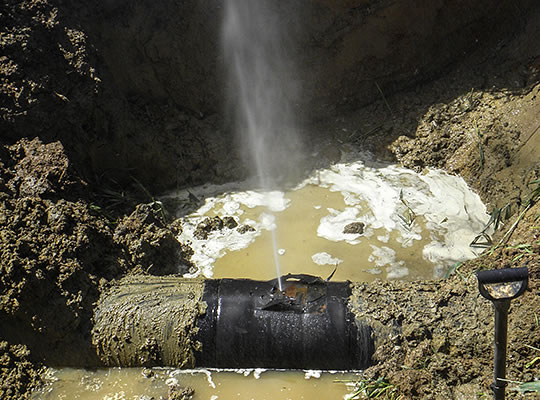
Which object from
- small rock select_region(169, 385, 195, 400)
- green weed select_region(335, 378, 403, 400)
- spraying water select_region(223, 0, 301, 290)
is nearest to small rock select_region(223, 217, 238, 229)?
Answer: spraying water select_region(223, 0, 301, 290)

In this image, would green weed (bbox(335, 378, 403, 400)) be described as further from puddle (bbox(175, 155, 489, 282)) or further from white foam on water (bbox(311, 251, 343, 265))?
white foam on water (bbox(311, 251, 343, 265))

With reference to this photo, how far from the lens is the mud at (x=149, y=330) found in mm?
3682

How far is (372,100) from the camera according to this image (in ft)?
20.2

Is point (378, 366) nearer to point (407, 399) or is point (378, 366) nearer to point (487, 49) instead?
point (407, 399)

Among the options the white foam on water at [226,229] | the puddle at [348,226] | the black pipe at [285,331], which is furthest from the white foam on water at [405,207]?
A: the black pipe at [285,331]

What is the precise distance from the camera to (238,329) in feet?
12.0

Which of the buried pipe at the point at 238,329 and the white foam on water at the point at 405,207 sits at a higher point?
the white foam on water at the point at 405,207

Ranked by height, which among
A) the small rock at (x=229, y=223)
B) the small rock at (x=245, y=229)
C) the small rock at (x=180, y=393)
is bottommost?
the small rock at (x=180, y=393)

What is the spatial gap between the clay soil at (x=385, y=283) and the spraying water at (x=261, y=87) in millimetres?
613

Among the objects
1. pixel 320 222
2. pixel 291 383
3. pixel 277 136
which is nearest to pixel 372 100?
pixel 277 136

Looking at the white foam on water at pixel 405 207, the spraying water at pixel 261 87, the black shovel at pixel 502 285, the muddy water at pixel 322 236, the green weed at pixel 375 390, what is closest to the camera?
the black shovel at pixel 502 285

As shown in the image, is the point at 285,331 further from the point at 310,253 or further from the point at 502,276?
the point at 502,276

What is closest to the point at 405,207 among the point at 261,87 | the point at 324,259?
the point at 324,259

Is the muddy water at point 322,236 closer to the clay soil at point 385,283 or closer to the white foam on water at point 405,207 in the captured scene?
the white foam on water at point 405,207
